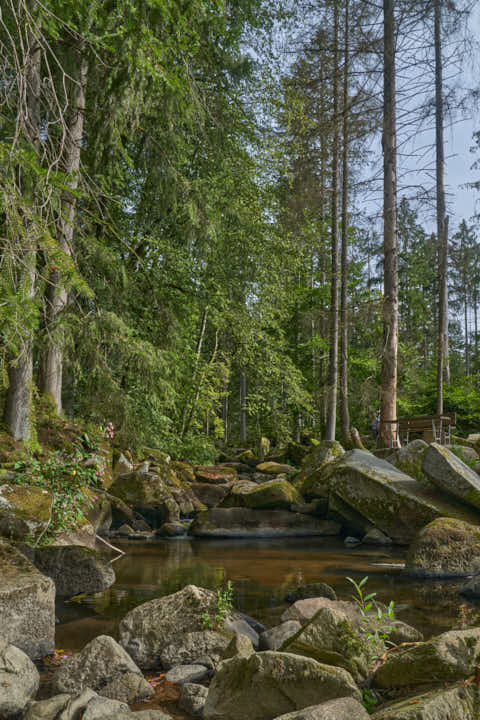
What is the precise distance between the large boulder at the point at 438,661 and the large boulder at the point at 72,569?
3763 millimetres

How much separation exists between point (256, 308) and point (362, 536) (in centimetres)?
837

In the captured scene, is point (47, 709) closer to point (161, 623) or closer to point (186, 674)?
point (186, 674)

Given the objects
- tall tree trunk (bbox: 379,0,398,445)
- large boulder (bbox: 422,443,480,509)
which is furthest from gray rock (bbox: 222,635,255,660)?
tall tree trunk (bbox: 379,0,398,445)

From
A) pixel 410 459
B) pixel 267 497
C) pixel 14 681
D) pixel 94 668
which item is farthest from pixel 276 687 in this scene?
pixel 410 459

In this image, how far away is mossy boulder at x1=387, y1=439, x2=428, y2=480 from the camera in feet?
37.2

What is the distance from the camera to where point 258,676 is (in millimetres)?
2938

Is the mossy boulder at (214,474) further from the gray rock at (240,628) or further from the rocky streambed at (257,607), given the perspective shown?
the gray rock at (240,628)

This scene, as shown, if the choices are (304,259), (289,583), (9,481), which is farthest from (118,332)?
(304,259)

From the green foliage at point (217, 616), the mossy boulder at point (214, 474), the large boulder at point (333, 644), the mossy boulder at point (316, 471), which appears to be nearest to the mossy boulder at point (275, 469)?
the mossy boulder at point (214, 474)

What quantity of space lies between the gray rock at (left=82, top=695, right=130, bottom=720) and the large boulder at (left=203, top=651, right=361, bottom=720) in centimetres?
49

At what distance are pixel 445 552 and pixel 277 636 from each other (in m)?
3.73

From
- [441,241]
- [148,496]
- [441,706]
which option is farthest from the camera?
[441,241]

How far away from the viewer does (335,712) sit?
2.38 m

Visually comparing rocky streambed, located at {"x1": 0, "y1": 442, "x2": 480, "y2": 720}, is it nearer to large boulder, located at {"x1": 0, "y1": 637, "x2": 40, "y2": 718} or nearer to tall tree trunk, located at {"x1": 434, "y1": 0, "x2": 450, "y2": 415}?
large boulder, located at {"x1": 0, "y1": 637, "x2": 40, "y2": 718}
